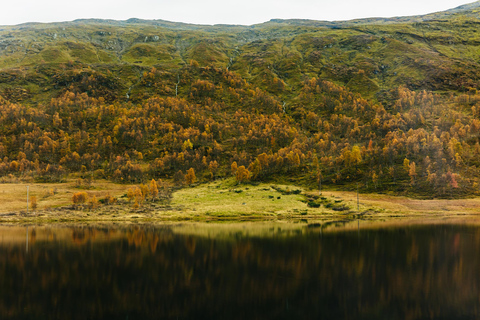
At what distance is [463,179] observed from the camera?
151 m

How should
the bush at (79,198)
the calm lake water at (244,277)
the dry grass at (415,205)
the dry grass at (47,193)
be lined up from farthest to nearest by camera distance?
the bush at (79,198)
the dry grass at (47,193)
the dry grass at (415,205)
the calm lake water at (244,277)

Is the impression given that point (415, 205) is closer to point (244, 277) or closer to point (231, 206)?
point (231, 206)

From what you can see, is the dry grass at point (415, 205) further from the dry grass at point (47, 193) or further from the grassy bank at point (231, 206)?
the dry grass at point (47, 193)

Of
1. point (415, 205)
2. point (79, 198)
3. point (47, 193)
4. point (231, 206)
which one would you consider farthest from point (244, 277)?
point (47, 193)

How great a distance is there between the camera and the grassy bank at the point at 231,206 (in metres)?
121

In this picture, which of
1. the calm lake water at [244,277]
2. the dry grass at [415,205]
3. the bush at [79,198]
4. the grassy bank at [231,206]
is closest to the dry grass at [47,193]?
the grassy bank at [231,206]

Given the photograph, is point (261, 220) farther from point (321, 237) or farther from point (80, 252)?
point (80, 252)

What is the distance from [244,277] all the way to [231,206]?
91703mm

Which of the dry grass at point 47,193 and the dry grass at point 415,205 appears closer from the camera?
the dry grass at point 415,205

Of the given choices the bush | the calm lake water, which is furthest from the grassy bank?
the calm lake water

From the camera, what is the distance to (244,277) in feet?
143

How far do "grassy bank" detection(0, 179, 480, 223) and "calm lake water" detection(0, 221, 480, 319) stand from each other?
44.7 meters

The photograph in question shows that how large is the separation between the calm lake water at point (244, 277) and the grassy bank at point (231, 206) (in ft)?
147

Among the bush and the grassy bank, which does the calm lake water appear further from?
the bush
